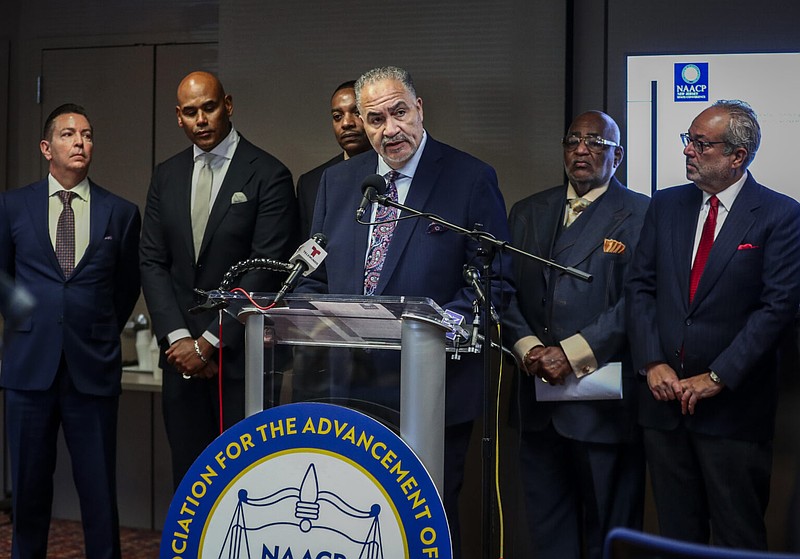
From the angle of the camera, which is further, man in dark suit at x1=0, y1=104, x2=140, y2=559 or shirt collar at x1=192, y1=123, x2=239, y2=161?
shirt collar at x1=192, y1=123, x2=239, y2=161

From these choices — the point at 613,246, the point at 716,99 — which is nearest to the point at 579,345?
the point at 613,246

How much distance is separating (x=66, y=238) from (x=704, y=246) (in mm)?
2522

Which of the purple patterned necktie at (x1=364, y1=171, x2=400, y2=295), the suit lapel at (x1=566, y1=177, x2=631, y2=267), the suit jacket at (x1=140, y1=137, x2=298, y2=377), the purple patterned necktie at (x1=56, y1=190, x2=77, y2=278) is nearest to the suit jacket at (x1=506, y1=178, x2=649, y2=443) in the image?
the suit lapel at (x1=566, y1=177, x2=631, y2=267)

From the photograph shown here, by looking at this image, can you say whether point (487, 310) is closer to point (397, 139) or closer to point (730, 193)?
point (397, 139)

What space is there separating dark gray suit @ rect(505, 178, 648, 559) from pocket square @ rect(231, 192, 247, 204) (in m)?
1.13

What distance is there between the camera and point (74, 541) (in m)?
5.32

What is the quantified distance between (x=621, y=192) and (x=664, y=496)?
1.16 m

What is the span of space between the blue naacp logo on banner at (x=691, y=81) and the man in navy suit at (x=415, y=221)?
4.91 ft

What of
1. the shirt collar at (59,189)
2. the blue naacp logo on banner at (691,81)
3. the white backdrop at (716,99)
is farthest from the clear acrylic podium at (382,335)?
the blue naacp logo on banner at (691,81)

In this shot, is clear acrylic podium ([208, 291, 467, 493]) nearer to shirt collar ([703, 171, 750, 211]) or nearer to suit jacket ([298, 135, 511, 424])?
suit jacket ([298, 135, 511, 424])

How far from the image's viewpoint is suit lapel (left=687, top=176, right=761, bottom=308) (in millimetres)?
3631

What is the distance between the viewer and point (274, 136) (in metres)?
5.27

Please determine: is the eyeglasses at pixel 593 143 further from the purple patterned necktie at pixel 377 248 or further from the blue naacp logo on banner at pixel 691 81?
the purple patterned necktie at pixel 377 248

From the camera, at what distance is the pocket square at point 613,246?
399 cm
